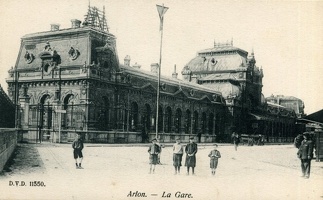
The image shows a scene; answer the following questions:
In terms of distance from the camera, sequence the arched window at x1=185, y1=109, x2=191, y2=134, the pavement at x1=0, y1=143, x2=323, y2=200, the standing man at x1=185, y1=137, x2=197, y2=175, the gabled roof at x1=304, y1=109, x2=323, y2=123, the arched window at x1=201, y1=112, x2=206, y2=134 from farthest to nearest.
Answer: the arched window at x1=201, y1=112, x2=206, y2=134, the arched window at x1=185, y1=109, x2=191, y2=134, the gabled roof at x1=304, y1=109, x2=323, y2=123, the standing man at x1=185, y1=137, x2=197, y2=175, the pavement at x1=0, y1=143, x2=323, y2=200

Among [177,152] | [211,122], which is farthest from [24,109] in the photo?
[211,122]

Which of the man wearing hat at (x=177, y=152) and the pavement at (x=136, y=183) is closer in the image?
the pavement at (x=136, y=183)

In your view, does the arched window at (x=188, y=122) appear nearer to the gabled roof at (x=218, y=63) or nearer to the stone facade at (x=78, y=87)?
the stone facade at (x=78, y=87)

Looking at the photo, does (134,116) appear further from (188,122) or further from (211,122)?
(211,122)

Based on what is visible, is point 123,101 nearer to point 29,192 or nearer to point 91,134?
point 91,134

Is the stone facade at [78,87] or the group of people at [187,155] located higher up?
the stone facade at [78,87]

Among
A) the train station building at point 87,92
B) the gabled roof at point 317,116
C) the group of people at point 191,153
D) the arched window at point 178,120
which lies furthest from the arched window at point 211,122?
the group of people at point 191,153

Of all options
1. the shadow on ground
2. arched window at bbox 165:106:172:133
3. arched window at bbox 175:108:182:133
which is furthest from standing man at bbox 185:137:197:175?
arched window at bbox 175:108:182:133

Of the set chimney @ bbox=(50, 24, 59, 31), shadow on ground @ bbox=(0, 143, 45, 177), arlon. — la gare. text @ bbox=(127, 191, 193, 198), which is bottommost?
arlon. — la gare. text @ bbox=(127, 191, 193, 198)

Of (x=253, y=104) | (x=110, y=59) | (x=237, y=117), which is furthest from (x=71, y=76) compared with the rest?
(x=253, y=104)

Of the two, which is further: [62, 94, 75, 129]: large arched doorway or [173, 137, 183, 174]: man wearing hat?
[62, 94, 75, 129]: large arched doorway

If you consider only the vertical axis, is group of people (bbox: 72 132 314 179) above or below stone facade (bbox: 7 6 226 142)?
below

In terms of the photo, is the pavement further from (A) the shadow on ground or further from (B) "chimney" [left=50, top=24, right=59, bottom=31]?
(B) "chimney" [left=50, top=24, right=59, bottom=31]
